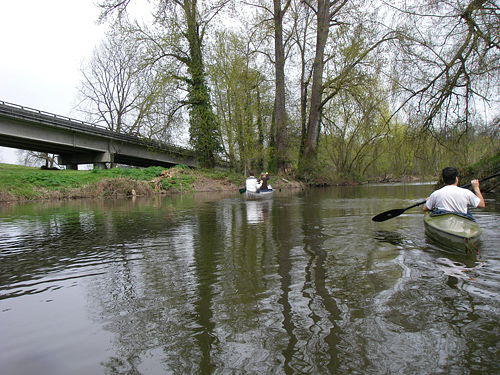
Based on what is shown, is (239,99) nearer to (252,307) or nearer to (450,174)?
(450,174)

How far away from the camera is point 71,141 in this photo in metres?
28.2

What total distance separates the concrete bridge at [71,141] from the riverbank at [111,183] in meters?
3.35

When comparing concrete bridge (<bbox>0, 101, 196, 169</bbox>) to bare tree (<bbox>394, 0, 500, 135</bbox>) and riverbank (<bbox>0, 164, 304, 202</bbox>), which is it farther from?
bare tree (<bbox>394, 0, 500, 135</bbox>)

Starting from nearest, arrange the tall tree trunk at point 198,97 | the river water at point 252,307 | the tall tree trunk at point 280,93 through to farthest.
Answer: the river water at point 252,307, the tall tree trunk at point 280,93, the tall tree trunk at point 198,97

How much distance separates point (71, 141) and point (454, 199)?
1161 inches

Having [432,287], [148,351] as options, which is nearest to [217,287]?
[148,351]

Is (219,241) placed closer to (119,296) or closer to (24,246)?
(119,296)

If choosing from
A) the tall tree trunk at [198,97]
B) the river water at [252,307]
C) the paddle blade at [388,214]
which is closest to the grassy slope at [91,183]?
the tall tree trunk at [198,97]

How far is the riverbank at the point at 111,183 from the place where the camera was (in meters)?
18.7

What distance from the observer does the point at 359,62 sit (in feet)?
69.1

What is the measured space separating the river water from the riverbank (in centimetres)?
1538

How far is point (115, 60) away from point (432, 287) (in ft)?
138

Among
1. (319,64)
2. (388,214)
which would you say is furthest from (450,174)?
(319,64)

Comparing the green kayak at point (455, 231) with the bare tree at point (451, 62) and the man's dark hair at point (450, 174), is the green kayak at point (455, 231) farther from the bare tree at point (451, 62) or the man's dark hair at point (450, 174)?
the bare tree at point (451, 62)
